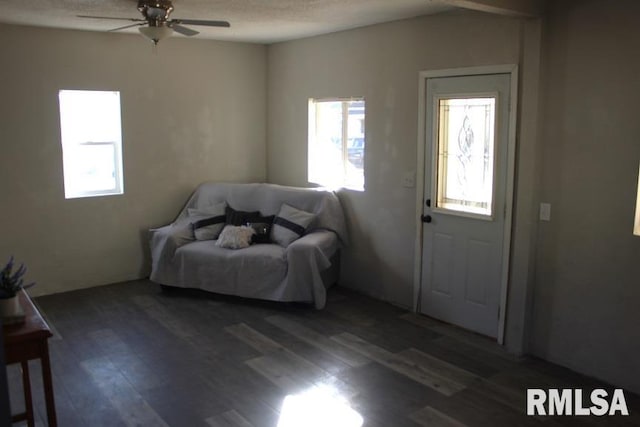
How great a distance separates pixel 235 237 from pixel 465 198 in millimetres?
2110

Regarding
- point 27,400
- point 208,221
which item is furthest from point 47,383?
point 208,221

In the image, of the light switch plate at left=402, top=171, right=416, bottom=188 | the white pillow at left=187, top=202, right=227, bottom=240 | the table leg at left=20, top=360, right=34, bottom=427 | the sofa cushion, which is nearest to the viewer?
the table leg at left=20, top=360, right=34, bottom=427

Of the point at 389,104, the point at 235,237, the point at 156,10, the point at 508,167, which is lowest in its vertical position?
the point at 235,237

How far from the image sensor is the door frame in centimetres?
402

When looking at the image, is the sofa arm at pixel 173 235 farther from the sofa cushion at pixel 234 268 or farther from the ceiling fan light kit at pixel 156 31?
the ceiling fan light kit at pixel 156 31

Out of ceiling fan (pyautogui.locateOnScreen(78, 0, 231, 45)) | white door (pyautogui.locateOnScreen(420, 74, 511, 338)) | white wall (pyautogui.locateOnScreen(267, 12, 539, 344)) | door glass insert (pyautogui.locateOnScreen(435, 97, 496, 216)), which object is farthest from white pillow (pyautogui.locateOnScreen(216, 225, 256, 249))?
ceiling fan (pyautogui.locateOnScreen(78, 0, 231, 45))

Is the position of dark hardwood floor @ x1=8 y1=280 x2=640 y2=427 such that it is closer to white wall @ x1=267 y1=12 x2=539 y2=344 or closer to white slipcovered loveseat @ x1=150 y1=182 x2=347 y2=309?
white slipcovered loveseat @ x1=150 y1=182 x2=347 y2=309

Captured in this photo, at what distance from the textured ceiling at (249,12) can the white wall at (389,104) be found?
0.71 feet

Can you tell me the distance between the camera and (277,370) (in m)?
3.86

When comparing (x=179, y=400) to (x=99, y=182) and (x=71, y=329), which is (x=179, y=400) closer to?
(x=71, y=329)

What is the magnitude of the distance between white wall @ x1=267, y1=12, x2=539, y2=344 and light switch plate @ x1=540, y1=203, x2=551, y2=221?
86 millimetres

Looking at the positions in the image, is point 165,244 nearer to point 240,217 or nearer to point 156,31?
point 240,217

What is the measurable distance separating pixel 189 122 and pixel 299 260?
2151mm

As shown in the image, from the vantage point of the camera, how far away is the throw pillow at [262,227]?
17.9ft
